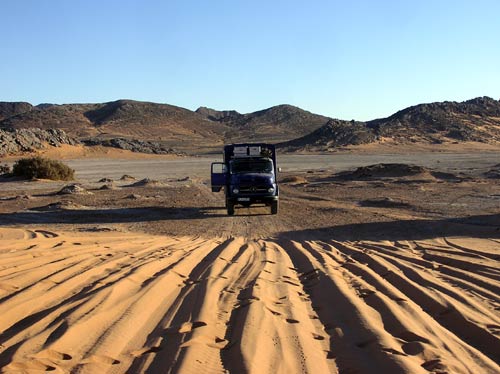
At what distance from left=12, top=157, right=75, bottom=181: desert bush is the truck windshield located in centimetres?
2320

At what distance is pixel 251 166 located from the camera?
67.2 feet

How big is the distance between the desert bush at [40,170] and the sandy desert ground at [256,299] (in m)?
24.7

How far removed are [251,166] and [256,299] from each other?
45.1ft

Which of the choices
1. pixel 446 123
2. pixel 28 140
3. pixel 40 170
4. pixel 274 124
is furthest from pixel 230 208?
pixel 274 124

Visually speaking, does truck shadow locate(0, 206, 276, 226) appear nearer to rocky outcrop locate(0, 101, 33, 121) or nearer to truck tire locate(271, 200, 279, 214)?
truck tire locate(271, 200, 279, 214)

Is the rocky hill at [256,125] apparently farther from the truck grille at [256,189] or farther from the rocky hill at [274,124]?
the truck grille at [256,189]

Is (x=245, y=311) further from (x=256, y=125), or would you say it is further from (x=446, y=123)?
(x=256, y=125)

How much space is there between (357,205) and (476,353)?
58.4 feet

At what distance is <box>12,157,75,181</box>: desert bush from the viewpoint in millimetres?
39344

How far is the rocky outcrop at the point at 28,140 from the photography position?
64956 millimetres

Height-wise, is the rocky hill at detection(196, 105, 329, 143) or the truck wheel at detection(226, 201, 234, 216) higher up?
the rocky hill at detection(196, 105, 329, 143)

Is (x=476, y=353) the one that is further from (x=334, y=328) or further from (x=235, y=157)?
(x=235, y=157)

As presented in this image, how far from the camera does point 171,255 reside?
10.5 m

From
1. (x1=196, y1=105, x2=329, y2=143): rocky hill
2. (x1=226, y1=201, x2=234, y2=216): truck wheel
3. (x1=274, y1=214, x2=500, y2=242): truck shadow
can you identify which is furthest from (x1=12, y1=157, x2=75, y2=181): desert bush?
(x1=196, y1=105, x2=329, y2=143): rocky hill
